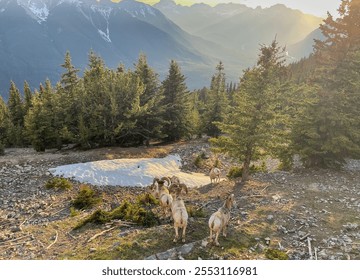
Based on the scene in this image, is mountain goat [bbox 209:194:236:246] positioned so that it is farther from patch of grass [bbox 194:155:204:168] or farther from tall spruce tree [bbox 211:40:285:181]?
patch of grass [bbox 194:155:204:168]

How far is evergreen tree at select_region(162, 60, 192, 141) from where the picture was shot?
38156mm

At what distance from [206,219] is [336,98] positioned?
13.3 metres

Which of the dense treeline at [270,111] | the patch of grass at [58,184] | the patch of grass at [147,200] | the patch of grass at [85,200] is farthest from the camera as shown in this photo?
the patch of grass at [58,184]

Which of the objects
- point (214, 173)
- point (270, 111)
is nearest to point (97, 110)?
point (214, 173)

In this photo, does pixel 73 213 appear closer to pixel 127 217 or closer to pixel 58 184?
pixel 127 217

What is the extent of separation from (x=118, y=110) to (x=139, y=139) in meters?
4.80

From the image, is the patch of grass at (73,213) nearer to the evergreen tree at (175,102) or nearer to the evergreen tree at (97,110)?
the evergreen tree at (97,110)

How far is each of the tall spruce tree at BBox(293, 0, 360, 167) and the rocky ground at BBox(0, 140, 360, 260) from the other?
6.09 ft

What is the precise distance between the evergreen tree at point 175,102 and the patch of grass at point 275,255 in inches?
1106

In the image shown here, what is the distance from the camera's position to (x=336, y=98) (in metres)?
20.9

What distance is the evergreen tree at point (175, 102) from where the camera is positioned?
38.2m

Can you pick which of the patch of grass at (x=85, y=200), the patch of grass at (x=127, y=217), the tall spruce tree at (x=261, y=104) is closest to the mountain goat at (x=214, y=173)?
the tall spruce tree at (x=261, y=104)

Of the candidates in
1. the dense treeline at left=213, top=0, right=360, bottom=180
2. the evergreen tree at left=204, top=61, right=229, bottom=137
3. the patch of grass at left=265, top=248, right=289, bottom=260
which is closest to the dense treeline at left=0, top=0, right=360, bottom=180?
the dense treeline at left=213, top=0, right=360, bottom=180

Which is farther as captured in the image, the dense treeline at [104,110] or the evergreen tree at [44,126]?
the evergreen tree at [44,126]
